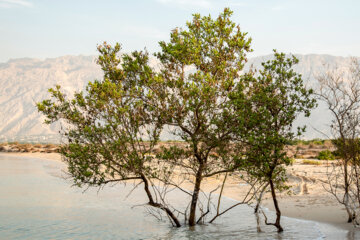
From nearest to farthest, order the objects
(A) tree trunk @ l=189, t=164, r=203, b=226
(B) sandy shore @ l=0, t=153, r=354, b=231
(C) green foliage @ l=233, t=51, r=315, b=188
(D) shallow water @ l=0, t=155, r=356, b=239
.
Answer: (C) green foliage @ l=233, t=51, r=315, b=188 < (A) tree trunk @ l=189, t=164, r=203, b=226 < (D) shallow water @ l=0, t=155, r=356, b=239 < (B) sandy shore @ l=0, t=153, r=354, b=231

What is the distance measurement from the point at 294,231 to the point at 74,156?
7.93 m

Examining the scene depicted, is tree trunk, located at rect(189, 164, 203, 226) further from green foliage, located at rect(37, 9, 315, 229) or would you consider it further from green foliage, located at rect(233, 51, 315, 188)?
green foliage, located at rect(233, 51, 315, 188)

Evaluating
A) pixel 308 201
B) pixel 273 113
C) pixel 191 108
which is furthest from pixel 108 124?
pixel 308 201

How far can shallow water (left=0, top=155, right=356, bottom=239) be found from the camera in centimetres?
1405

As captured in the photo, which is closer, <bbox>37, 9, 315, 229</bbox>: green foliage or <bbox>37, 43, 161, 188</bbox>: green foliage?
<bbox>37, 9, 315, 229</bbox>: green foliage

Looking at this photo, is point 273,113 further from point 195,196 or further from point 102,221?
point 102,221

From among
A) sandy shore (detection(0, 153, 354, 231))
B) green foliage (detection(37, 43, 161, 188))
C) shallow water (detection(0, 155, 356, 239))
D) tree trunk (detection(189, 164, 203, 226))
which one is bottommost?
shallow water (detection(0, 155, 356, 239))

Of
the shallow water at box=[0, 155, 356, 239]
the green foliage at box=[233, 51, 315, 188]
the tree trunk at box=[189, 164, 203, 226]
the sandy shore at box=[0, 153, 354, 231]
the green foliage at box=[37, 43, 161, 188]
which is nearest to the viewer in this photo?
the green foliage at box=[233, 51, 315, 188]

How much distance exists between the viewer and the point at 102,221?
17938 millimetres

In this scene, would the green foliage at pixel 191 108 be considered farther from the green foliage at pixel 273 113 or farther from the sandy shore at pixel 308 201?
the sandy shore at pixel 308 201

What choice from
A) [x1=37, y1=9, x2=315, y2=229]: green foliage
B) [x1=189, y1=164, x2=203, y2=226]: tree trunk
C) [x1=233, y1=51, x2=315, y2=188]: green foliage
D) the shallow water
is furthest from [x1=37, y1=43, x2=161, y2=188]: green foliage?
[x1=233, y1=51, x2=315, y2=188]: green foliage

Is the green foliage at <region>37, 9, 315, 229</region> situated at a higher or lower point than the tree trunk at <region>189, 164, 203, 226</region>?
higher

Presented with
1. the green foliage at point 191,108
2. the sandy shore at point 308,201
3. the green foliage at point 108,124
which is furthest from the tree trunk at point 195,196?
the sandy shore at point 308,201

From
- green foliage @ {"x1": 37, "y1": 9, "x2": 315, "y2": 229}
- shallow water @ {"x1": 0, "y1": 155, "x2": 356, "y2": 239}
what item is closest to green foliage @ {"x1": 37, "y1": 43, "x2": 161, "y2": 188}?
green foliage @ {"x1": 37, "y1": 9, "x2": 315, "y2": 229}
